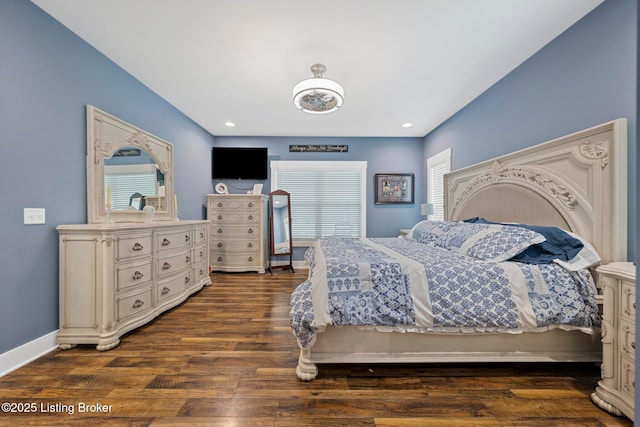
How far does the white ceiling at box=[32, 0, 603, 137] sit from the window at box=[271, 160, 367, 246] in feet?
5.30

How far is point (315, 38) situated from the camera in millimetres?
2027

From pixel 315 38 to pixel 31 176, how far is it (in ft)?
7.89

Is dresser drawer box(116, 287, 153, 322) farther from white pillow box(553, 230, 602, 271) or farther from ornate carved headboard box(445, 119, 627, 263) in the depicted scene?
ornate carved headboard box(445, 119, 627, 263)

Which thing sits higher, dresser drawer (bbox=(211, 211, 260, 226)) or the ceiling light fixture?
the ceiling light fixture

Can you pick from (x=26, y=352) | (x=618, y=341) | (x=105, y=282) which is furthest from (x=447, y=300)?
(x=26, y=352)

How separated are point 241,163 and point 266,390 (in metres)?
3.93

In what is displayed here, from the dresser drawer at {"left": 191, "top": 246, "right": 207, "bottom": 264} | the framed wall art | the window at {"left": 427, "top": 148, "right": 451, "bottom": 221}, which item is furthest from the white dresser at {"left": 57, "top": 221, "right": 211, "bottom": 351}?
the window at {"left": 427, "top": 148, "right": 451, "bottom": 221}

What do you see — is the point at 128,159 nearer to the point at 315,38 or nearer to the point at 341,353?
the point at 315,38

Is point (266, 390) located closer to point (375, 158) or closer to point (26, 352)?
point (26, 352)

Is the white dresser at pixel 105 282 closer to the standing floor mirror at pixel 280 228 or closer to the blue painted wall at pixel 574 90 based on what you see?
the standing floor mirror at pixel 280 228

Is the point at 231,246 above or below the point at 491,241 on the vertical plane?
below

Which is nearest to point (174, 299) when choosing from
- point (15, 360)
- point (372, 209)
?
point (15, 360)

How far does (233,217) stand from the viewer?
169 inches

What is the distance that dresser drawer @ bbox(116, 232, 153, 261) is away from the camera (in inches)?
80.1
